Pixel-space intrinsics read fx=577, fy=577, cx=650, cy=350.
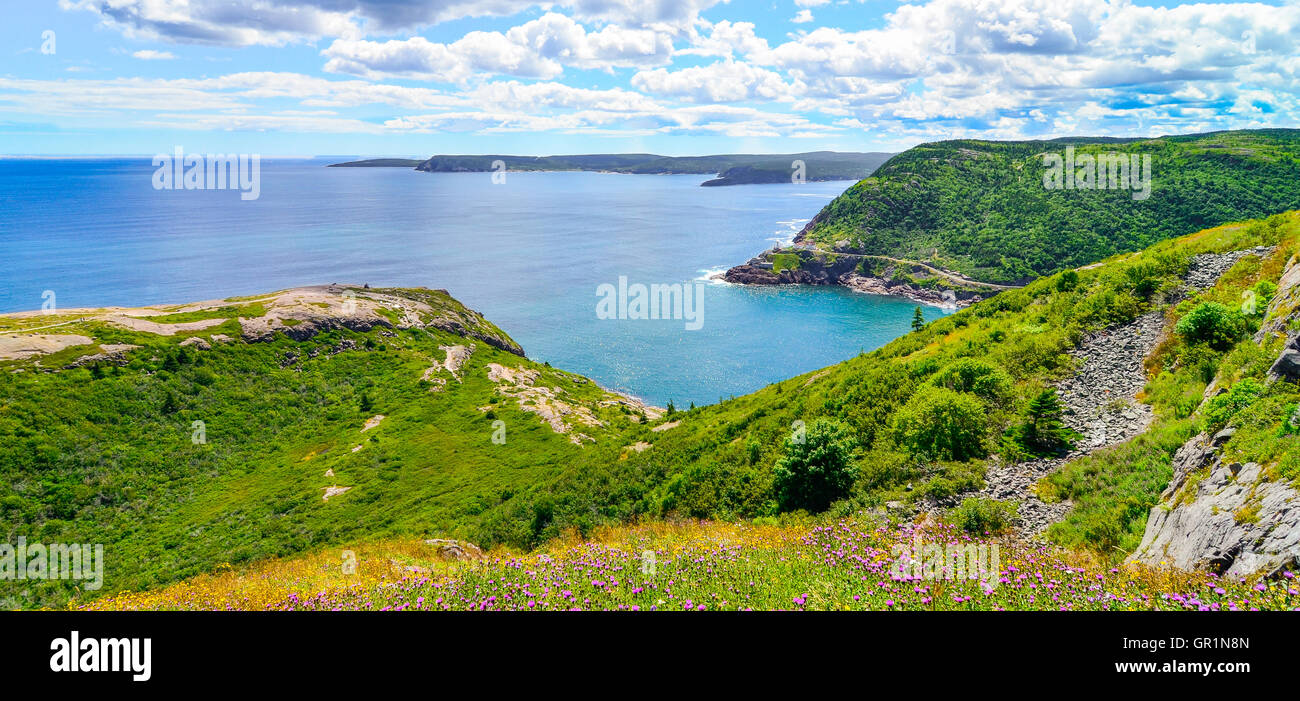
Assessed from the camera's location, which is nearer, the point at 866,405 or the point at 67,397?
the point at 866,405

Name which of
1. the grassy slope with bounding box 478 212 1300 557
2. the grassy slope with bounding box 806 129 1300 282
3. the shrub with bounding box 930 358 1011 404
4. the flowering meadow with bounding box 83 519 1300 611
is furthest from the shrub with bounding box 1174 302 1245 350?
the grassy slope with bounding box 806 129 1300 282

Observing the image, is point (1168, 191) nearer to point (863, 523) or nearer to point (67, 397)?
point (863, 523)

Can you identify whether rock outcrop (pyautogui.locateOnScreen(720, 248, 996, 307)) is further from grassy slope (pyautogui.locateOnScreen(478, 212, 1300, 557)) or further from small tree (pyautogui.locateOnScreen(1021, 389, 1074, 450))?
small tree (pyautogui.locateOnScreen(1021, 389, 1074, 450))

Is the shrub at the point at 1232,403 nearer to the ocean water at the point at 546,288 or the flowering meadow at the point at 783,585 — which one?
the flowering meadow at the point at 783,585

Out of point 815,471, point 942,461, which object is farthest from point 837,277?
point 815,471

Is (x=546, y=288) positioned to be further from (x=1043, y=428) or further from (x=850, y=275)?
(x=1043, y=428)

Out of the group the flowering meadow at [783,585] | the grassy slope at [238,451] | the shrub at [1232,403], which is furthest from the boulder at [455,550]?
the shrub at [1232,403]
